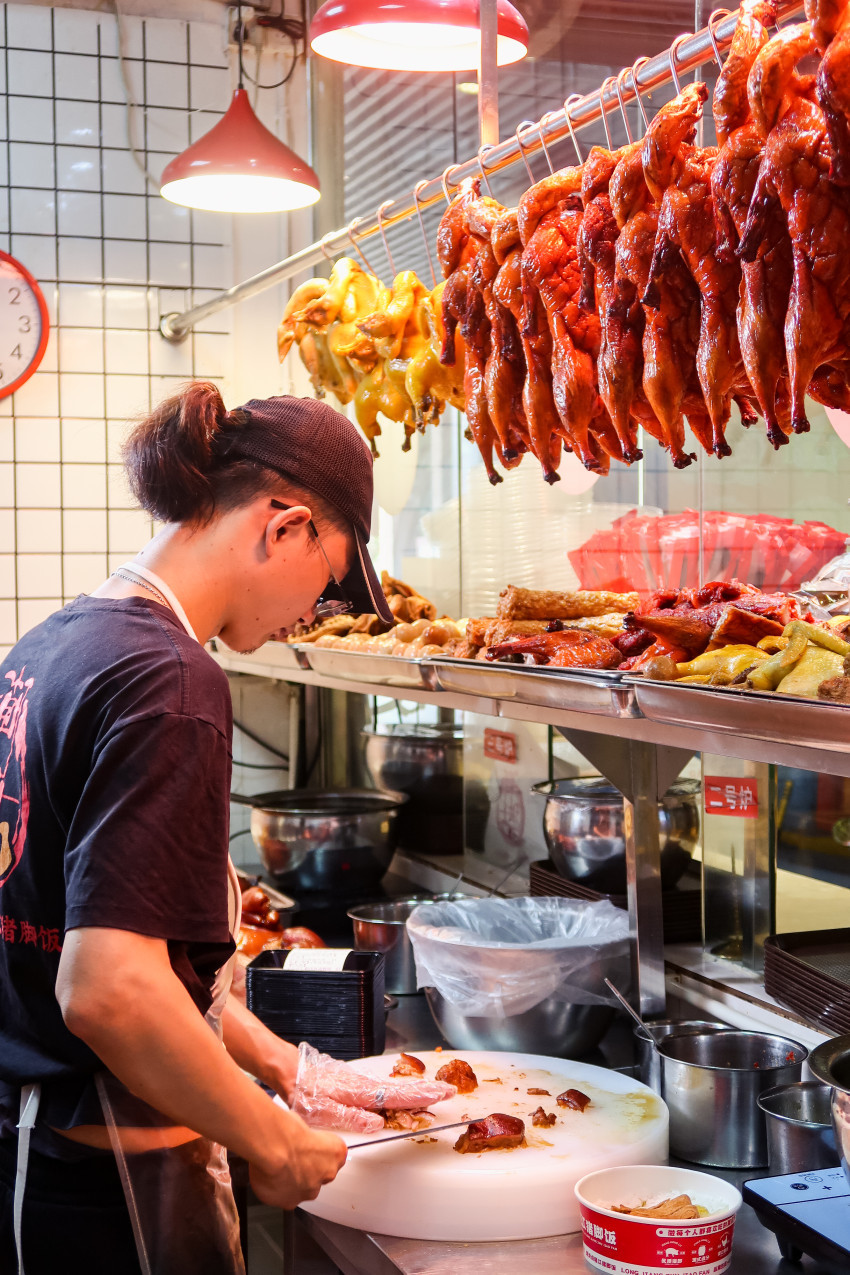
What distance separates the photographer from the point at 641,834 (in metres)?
2.44

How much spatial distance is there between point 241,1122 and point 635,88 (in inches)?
57.2

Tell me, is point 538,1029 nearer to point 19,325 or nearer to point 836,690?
point 836,690

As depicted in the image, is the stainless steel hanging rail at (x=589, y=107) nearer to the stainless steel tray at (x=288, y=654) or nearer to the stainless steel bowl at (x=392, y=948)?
the stainless steel tray at (x=288, y=654)

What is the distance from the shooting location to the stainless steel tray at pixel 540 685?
5.90ft

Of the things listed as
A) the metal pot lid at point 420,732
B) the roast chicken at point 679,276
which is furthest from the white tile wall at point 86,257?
the roast chicken at point 679,276

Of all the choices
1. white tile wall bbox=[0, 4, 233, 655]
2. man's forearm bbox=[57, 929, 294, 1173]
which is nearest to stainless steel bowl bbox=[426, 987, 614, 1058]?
man's forearm bbox=[57, 929, 294, 1173]

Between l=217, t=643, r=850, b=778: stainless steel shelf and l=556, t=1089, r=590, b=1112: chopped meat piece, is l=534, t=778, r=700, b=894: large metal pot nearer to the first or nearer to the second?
l=217, t=643, r=850, b=778: stainless steel shelf

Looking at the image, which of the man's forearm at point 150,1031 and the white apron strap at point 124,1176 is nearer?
the man's forearm at point 150,1031

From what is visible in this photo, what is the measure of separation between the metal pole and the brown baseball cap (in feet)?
3.27

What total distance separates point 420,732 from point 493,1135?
2321mm

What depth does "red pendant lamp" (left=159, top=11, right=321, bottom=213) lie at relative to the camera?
3.55m

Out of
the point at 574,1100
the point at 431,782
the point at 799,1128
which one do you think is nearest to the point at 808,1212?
the point at 799,1128

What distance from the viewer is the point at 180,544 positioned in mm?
1555

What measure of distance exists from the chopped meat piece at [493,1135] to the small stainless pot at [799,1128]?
35 cm
